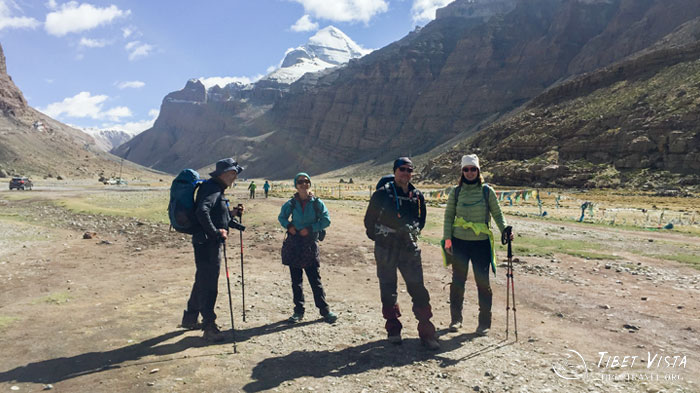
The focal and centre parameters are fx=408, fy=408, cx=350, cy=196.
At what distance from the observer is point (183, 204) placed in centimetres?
600

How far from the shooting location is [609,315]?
743 centimetres

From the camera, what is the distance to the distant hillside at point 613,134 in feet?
194

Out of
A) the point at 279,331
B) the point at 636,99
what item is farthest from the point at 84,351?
the point at 636,99

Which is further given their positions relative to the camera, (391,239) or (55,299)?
(55,299)

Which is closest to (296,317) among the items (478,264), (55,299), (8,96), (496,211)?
(478,264)

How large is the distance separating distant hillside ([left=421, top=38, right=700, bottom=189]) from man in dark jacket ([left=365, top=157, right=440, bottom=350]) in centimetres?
6241

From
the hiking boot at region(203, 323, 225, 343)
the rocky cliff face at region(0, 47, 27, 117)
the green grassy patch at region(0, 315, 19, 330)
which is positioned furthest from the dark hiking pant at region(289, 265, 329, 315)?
the rocky cliff face at region(0, 47, 27, 117)

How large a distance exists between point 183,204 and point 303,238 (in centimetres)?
198

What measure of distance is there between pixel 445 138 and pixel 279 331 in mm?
154414

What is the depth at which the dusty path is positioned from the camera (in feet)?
15.8

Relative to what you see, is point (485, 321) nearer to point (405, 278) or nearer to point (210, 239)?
point (405, 278)

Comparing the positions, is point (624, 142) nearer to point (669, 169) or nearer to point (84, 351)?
point (669, 169)

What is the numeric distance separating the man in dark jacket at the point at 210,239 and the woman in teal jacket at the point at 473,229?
3458 mm

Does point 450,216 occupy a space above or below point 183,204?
below
